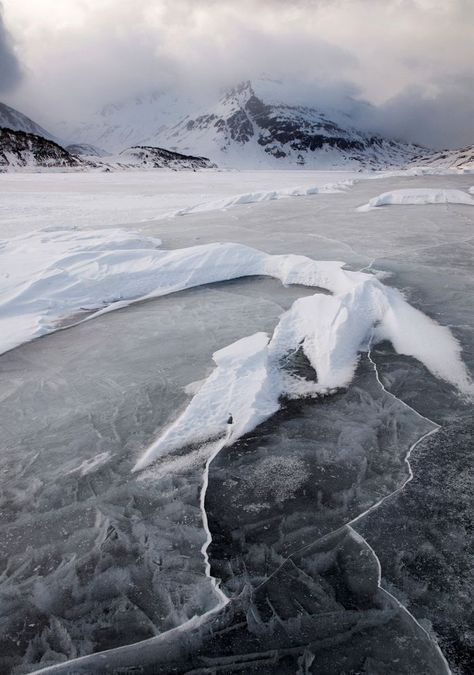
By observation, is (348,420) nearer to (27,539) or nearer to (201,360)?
(201,360)

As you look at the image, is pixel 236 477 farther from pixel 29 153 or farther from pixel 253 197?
pixel 29 153

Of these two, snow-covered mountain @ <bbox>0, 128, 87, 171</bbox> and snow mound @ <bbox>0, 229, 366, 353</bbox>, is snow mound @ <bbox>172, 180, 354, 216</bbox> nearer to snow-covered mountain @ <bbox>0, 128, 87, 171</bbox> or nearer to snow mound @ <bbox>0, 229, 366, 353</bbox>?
snow mound @ <bbox>0, 229, 366, 353</bbox>

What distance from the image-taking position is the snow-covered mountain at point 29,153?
2208 inches

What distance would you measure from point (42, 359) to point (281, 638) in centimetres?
373

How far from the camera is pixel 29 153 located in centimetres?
5856

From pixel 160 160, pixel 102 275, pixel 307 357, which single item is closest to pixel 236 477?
pixel 307 357

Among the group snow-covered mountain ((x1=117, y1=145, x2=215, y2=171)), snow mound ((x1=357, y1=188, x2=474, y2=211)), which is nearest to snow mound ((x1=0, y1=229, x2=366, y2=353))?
snow mound ((x1=357, y1=188, x2=474, y2=211))

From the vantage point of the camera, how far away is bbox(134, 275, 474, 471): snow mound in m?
3.36

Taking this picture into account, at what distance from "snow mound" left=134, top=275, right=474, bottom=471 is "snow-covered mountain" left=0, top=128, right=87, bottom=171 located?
5965 cm

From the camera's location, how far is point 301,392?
152 inches

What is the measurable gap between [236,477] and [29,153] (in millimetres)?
66978

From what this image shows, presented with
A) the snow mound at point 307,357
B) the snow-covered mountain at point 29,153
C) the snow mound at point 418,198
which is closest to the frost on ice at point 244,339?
the snow mound at point 307,357

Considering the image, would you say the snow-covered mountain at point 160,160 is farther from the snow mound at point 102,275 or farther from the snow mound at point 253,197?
the snow mound at point 102,275

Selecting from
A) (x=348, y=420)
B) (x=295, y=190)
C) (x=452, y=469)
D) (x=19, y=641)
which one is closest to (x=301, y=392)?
(x=348, y=420)
